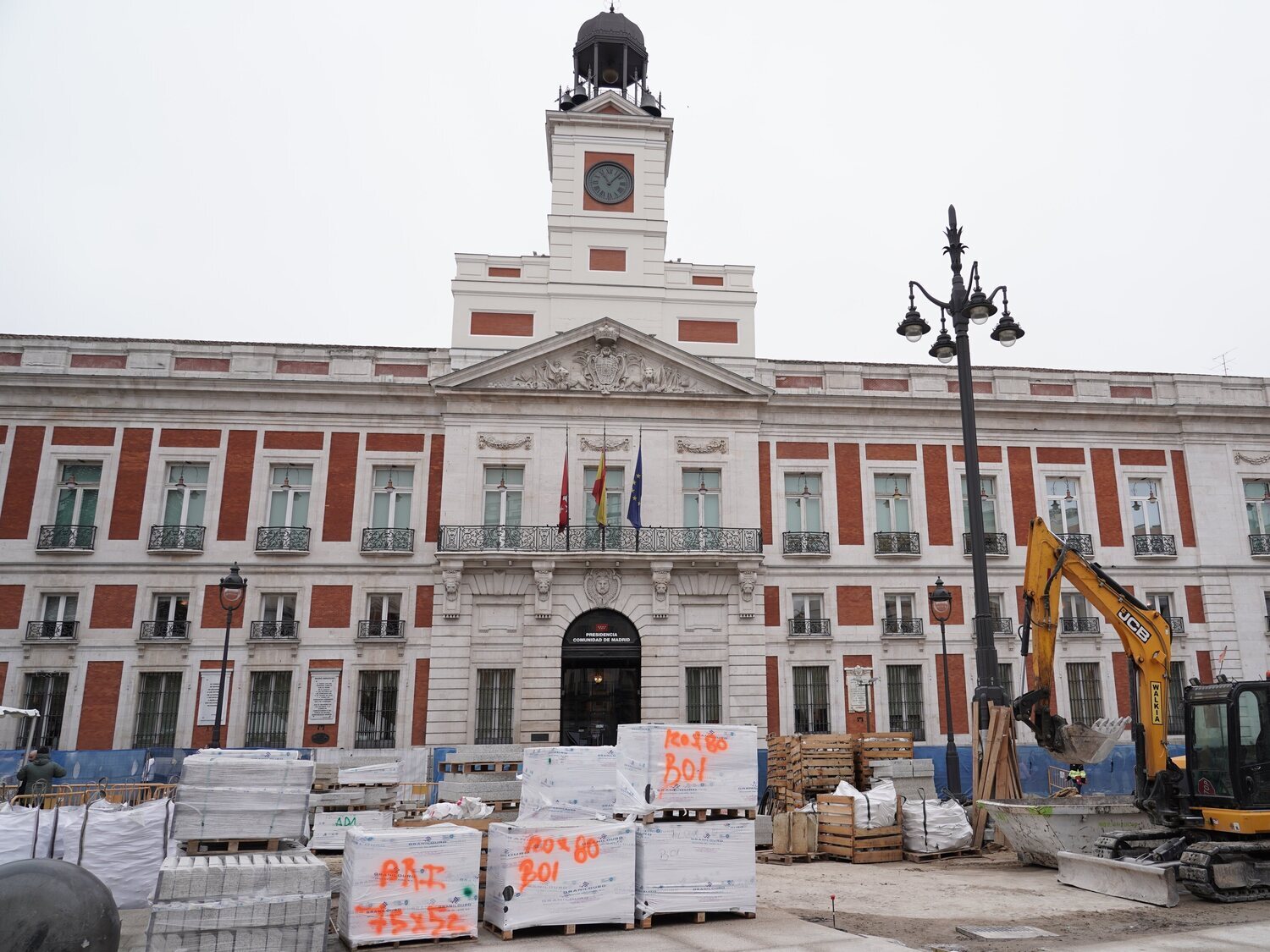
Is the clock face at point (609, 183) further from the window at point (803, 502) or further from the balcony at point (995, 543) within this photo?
the balcony at point (995, 543)

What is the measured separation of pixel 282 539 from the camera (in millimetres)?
25031

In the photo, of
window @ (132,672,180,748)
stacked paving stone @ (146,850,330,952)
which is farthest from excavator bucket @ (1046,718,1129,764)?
window @ (132,672,180,748)

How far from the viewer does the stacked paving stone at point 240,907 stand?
816cm

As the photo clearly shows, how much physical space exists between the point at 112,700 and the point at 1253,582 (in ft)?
106

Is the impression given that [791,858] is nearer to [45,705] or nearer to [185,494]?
[185,494]

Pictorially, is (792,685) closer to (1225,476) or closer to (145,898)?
(1225,476)

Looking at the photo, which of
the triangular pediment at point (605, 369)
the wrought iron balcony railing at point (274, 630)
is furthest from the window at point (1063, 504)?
the wrought iron balcony railing at point (274, 630)

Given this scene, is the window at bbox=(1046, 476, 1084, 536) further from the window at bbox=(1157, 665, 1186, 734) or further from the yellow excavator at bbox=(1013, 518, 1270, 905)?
the yellow excavator at bbox=(1013, 518, 1270, 905)

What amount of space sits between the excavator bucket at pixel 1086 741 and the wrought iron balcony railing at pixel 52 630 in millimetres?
23208

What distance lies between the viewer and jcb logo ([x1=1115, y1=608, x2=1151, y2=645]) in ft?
43.3

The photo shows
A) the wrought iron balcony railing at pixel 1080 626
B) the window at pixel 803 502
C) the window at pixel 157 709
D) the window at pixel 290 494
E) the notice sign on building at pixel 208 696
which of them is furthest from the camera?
the window at pixel 803 502

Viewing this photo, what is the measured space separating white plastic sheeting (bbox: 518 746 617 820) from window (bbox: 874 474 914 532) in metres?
17.2

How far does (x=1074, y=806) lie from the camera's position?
1346 cm

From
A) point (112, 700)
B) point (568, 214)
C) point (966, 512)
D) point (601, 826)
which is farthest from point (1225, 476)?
point (112, 700)
